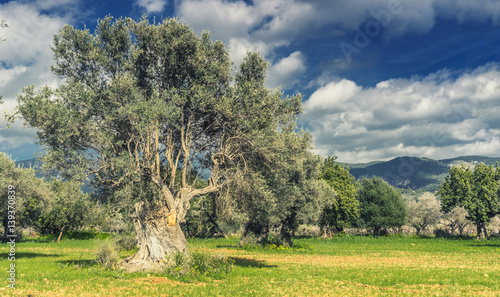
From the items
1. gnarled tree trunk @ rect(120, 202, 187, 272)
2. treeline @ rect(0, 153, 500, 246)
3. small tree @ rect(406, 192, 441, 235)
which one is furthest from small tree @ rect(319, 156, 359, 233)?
gnarled tree trunk @ rect(120, 202, 187, 272)

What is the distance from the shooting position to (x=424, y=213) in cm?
10431

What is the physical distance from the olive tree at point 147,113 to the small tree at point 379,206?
230ft

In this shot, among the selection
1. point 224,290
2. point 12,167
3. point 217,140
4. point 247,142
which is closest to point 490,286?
point 224,290

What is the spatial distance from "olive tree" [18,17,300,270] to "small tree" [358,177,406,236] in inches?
2762

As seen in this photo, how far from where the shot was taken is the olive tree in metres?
19.6

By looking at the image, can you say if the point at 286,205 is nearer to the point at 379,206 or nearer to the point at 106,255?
the point at 106,255

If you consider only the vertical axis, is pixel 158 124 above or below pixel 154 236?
above

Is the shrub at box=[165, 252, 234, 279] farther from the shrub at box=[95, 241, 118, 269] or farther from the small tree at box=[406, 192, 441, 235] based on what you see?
the small tree at box=[406, 192, 441, 235]

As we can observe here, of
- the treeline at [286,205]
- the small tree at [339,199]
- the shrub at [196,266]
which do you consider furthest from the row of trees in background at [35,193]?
the small tree at [339,199]

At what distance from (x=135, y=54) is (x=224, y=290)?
47.7ft

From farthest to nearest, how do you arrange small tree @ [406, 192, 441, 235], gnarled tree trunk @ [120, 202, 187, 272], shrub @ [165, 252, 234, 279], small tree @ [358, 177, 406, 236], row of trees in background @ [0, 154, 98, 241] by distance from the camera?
small tree @ [406, 192, 441, 235]
small tree @ [358, 177, 406, 236]
gnarled tree trunk @ [120, 202, 187, 272]
row of trees in background @ [0, 154, 98, 241]
shrub @ [165, 252, 234, 279]

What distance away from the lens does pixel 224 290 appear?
15.9 metres

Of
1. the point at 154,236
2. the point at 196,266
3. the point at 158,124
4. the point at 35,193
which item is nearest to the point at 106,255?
the point at 154,236

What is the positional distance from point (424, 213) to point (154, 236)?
102418mm
